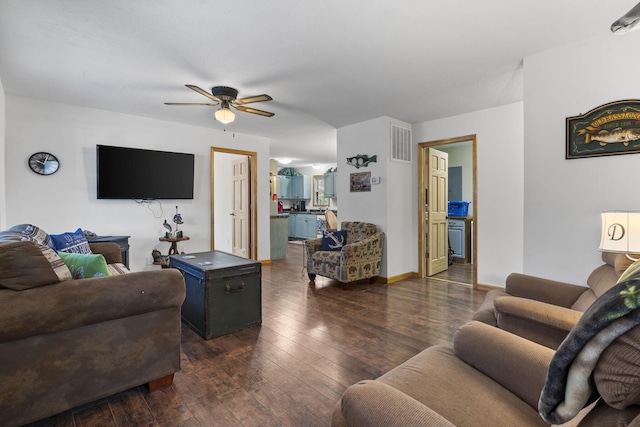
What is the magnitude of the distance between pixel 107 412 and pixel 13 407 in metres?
0.41

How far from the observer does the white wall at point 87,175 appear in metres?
3.74

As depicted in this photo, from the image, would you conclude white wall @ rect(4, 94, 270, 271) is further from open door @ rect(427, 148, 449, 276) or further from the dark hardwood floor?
open door @ rect(427, 148, 449, 276)

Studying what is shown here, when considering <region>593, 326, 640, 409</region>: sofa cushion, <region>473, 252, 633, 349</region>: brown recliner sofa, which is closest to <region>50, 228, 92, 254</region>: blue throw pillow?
<region>473, 252, 633, 349</region>: brown recliner sofa

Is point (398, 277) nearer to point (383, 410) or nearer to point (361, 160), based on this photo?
point (361, 160)

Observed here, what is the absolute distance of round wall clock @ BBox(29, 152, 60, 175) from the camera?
3.79 metres

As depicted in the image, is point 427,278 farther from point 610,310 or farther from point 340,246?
point 610,310

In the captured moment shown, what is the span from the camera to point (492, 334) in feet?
4.43

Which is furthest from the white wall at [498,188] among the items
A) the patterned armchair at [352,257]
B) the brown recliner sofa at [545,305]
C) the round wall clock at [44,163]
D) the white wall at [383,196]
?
the round wall clock at [44,163]

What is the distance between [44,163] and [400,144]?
4778 millimetres

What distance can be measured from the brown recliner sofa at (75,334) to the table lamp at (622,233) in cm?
253

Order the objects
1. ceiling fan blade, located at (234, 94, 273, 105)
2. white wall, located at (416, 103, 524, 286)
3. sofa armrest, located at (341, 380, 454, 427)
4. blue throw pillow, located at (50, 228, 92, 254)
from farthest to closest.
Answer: white wall, located at (416, 103, 524, 286) → ceiling fan blade, located at (234, 94, 273, 105) → blue throw pillow, located at (50, 228, 92, 254) → sofa armrest, located at (341, 380, 454, 427)

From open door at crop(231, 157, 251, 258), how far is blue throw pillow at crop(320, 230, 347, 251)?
180 centimetres

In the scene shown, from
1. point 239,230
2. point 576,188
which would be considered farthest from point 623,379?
point 239,230

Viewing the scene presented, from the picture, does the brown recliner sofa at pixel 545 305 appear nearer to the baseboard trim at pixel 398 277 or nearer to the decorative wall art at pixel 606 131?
the decorative wall art at pixel 606 131
